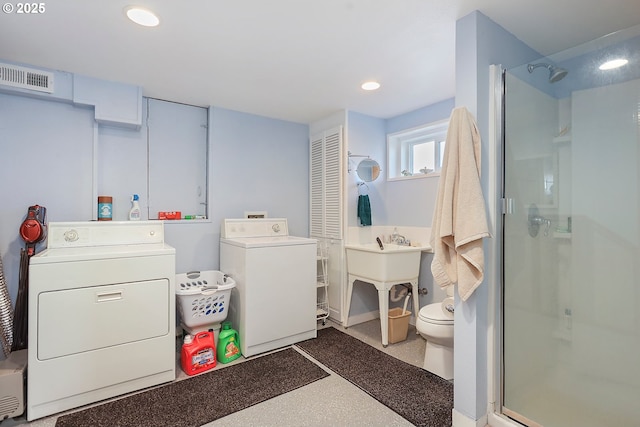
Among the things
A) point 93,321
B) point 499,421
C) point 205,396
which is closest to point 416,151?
point 499,421

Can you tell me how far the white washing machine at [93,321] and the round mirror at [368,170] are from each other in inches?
77.0

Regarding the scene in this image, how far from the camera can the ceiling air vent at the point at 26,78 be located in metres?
2.09

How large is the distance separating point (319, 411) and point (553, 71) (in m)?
2.32

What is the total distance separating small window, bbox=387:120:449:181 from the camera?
304 centimetres

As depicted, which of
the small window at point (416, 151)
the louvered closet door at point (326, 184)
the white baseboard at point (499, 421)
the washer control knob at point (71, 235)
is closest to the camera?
the white baseboard at point (499, 421)

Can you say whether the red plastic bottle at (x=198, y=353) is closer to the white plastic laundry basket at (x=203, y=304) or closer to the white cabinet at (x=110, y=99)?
the white plastic laundry basket at (x=203, y=304)

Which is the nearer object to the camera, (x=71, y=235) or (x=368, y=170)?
(x=71, y=235)

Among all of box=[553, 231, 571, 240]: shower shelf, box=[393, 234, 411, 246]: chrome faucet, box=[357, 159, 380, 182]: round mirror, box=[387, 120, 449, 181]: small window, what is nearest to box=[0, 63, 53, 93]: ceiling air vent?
box=[357, 159, 380, 182]: round mirror

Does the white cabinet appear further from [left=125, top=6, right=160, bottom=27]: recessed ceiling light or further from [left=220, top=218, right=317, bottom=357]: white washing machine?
[left=220, top=218, right=317, bottom=357]: white washing machine

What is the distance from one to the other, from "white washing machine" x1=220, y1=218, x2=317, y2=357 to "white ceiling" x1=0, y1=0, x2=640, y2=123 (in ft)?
4.49

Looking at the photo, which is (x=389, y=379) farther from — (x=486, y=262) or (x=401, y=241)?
(x=401, y=241)

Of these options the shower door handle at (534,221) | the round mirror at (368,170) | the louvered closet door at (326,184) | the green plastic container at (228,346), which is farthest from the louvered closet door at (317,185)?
the shower door handle at (534,221)

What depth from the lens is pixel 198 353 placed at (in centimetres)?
225

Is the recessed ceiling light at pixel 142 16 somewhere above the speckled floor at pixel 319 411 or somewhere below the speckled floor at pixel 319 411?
above
